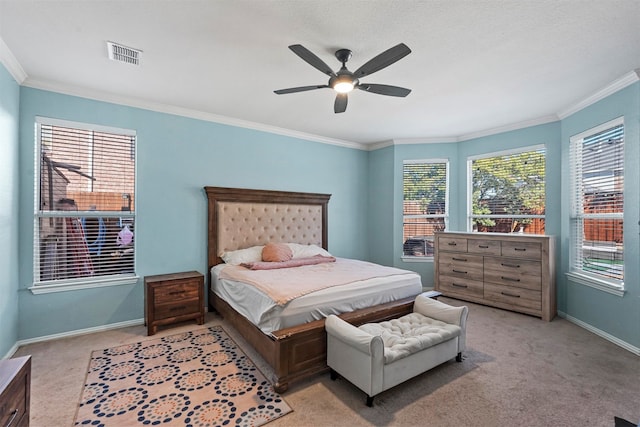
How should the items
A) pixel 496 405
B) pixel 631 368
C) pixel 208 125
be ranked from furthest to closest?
pixel 208 125
pixel 631 368
pixel 496 405

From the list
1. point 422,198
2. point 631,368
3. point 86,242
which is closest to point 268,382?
point 86,242

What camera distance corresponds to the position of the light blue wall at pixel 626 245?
117 inches

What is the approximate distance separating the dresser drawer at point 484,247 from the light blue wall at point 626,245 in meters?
1.00

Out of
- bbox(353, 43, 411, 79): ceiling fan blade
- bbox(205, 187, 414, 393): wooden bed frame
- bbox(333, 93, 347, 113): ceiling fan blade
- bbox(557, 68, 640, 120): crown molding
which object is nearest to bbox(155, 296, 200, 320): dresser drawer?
bbox(205, 187, 414, 393): wooden bed frame

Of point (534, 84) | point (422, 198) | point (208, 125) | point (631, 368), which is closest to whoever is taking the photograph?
point (631, 368)

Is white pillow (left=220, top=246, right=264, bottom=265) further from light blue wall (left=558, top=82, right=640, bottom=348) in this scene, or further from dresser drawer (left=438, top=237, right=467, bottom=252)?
light blue wall (left=558, top=82, right=640, bottom=348)

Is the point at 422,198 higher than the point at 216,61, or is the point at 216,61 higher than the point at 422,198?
the point at 216,61

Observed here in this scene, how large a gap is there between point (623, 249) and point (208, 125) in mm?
5226

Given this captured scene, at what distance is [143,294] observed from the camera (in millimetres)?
3668

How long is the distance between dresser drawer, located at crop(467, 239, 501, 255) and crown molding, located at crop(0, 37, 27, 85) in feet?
18.8

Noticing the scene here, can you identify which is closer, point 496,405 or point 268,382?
point 496,405

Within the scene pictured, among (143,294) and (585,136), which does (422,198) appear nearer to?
(585,136)

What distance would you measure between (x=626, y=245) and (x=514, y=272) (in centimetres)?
124

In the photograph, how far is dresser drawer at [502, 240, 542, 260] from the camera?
395 cm
